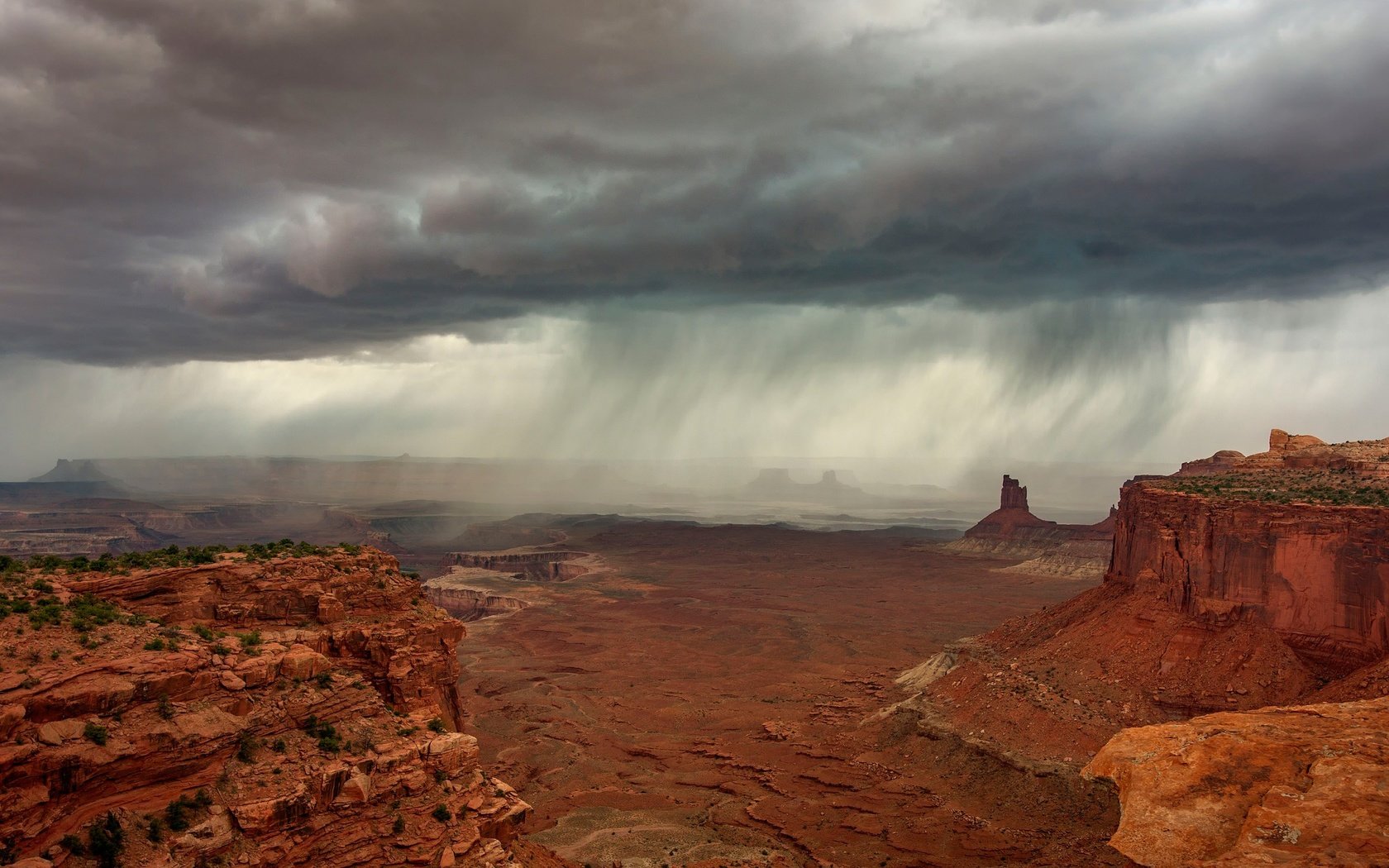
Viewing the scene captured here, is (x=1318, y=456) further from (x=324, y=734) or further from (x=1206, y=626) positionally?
(x=324, y=734)

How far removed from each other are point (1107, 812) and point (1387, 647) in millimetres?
17149

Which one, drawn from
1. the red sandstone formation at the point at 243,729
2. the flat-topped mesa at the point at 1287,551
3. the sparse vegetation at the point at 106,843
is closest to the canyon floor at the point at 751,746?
the flat-topped mesa at the point at 1287,551

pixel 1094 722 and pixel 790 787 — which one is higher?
pixel 1094 722

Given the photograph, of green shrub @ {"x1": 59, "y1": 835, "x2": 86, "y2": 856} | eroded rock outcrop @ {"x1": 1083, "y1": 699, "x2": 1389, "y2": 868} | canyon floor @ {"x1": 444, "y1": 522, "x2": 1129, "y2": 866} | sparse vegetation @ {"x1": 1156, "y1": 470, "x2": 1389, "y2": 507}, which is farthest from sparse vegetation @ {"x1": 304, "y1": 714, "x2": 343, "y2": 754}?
sparse vegetation @ {"x1": 1156, "y1": 470, "x2": 1389, "y2": 507}

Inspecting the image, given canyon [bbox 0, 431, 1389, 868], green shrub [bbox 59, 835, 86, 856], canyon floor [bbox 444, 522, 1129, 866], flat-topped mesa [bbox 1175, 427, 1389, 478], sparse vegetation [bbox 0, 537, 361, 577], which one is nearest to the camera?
canyon [bbox 0, 431, 1389, 868]

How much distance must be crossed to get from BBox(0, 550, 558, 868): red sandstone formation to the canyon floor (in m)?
19.1

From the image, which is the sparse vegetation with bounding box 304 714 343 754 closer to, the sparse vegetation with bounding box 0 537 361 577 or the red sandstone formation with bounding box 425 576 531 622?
the sparse vegetation with bounding box 0 537 361 577

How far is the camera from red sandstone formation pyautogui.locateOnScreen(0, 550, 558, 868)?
1925 centimetres

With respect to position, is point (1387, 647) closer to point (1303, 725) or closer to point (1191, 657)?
point (1191, 657)

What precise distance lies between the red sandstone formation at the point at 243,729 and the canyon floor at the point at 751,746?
62.6 ft

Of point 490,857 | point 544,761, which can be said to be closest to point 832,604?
point 544,761

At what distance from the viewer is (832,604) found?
144 m

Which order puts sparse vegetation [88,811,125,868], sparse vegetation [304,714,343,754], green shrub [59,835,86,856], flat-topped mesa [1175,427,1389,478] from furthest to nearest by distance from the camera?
1. flat-topped mesa [1175,427,1389,478]
2. sparse vegetation [304,714,343,754]
3. sparse vegetation [88,811,125,868]
4. green shrub [59,835,86,856]

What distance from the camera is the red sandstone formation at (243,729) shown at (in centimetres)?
1925
